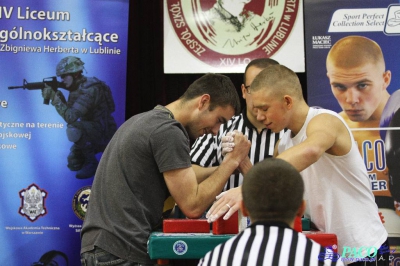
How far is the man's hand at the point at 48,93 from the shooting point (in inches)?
164

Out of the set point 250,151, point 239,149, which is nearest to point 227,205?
point 239,149

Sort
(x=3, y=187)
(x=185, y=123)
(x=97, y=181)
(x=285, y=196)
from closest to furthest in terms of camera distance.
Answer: (x=285, y=196), (x=97, y=181), (x=185, y=123), (x=3, y=187)

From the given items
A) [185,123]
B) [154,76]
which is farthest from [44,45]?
[185,123]

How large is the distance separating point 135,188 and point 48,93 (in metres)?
1.98

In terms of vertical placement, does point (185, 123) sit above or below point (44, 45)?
below

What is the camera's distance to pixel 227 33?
4.50 meters

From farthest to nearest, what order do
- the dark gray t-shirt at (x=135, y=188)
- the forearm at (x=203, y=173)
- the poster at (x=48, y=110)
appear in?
1. the poster at (x=48, y=110)
2. the forearm at (x=203, y=173)
3. the dark gray t-shirt at (x=135, y=188)

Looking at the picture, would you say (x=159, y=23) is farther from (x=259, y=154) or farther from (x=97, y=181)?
(x=97, y=181)

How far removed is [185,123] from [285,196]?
4.23 feet

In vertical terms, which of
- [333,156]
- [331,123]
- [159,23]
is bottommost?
[333,156]

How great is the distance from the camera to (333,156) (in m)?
2.38

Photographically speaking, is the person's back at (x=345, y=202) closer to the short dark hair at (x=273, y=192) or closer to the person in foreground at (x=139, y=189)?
the person in foreground at (x=139, y=189)

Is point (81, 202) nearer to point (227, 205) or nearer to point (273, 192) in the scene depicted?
point (227, 205)

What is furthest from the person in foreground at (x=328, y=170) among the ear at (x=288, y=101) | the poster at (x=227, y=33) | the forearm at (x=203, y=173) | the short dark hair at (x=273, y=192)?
Answer: the poster at (x=227, y=33)
